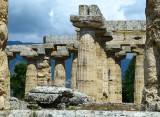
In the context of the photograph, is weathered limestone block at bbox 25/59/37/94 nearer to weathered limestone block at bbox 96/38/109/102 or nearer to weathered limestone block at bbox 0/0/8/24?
weathered limestone block at bbox 96/38/109/102

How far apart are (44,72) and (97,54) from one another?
38.7 feet

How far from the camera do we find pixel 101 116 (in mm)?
10305

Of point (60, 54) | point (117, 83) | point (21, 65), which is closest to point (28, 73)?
point (60, 54)

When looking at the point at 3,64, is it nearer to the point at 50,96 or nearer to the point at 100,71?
the point at 50,96

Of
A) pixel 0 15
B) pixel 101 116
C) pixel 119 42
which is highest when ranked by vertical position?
pixel 119 42

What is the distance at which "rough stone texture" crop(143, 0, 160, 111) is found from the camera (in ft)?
43.1

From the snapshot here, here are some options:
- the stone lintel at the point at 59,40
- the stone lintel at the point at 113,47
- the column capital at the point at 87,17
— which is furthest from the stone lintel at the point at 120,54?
the column capital at the point at 87,17

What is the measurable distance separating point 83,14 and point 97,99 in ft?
18.6

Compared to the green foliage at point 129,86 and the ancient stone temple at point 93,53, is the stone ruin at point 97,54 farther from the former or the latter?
the green foliage at point 129,86

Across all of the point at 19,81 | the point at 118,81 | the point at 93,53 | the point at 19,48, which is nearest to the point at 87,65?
the point at 93,53

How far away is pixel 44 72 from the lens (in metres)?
43.8

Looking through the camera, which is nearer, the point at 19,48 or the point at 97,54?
the point at 97,54

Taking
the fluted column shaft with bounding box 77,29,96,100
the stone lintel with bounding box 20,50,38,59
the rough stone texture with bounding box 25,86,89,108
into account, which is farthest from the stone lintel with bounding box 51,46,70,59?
the rough stone texture with bounding box 25,86,89,108

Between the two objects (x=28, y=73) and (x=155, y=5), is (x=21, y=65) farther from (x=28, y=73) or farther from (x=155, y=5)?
(x=155, y=5)
